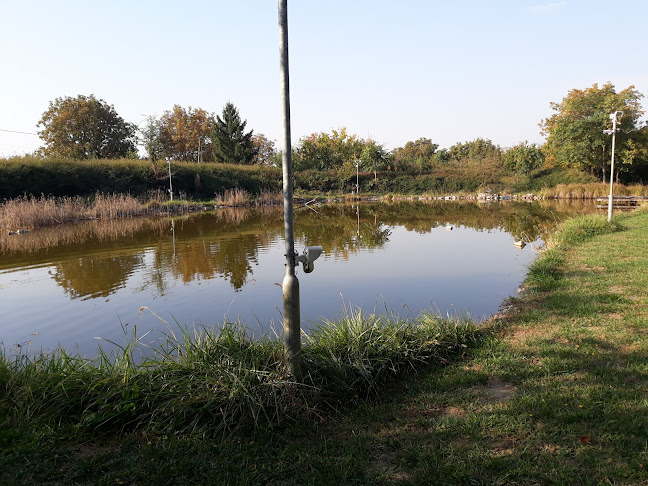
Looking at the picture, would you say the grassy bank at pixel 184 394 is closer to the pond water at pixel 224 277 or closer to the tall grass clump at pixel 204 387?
the tall grass clump at pixel 204 387

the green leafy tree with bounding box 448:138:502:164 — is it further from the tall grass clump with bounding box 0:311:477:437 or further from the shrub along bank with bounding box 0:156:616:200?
the tall grass clump with bounding box 0:311:477:437

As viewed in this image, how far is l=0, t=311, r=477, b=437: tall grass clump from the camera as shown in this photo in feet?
10.5

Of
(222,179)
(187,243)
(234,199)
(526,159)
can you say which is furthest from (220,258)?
(526,159)

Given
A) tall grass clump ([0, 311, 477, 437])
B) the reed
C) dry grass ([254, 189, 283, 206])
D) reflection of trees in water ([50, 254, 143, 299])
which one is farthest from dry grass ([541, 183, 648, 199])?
tall grass clump ([0, 311, 477, 437])

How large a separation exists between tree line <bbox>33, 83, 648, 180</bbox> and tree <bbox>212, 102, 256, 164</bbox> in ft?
0.35

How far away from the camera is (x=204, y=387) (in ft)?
11.0

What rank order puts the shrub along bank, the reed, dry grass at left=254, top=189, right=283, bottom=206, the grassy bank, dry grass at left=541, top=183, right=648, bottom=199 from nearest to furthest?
the grassy bank → the shrub along bank → dry grass at left=541, top=183, right=648, bottom=199 → the reed → dry grass at left=254, top=189, right=283, bottom=206

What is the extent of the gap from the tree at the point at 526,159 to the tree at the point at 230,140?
A: 2754 centimetres

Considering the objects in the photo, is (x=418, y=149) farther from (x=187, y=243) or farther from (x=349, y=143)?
(x=187, y=243)

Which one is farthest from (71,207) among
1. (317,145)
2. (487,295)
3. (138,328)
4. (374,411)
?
(317,145)

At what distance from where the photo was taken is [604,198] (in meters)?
29.8

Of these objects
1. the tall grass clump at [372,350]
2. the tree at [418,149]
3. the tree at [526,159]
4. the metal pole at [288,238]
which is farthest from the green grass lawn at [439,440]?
the tree at [418,149]

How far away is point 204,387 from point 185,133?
A: 52583 mm

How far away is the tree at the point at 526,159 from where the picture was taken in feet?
134
